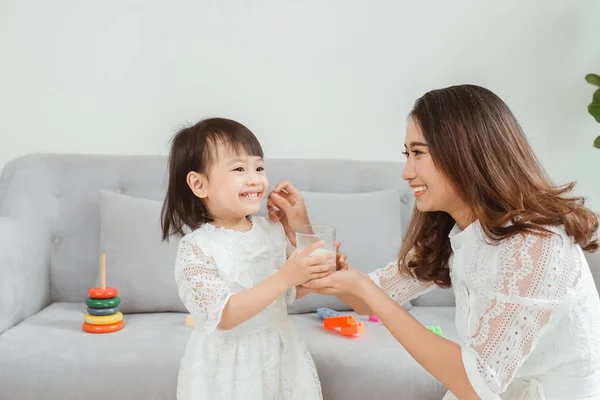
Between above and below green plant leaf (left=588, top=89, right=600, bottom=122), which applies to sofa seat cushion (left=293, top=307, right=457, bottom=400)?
below

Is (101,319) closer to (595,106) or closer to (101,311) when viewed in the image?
(101,311)

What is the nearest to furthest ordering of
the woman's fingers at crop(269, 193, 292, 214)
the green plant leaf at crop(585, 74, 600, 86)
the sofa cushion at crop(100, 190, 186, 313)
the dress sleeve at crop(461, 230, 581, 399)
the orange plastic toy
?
the dress sleeve at crop(461, 230, 581, 399), the woman's fingers at crop(269, 193, 292, 214), the orange plastic toy, the sofa cushion at crop(100, 190, 186, 313), the green plant leaf at crop(585, 74, 600, 86)

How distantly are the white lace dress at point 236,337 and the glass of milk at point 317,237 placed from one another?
0.71 ft

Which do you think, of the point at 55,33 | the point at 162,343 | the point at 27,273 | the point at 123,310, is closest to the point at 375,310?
the point at 162,343

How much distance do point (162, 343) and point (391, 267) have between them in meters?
0.74

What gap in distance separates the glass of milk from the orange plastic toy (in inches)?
25.9

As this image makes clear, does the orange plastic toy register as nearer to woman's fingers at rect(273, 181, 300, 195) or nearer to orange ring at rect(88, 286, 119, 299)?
woman's fingers at rect(273, 181, 300, 195)

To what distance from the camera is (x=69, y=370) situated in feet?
6.39

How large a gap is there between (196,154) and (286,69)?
131cm

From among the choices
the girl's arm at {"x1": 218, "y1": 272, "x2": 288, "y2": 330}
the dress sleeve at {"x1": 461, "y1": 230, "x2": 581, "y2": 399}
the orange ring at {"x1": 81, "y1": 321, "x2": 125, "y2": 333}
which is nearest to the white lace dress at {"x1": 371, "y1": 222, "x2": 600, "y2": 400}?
the dress sleeve at {"x1": 461, "y1": 230, "x2": 581, "y2": 399}

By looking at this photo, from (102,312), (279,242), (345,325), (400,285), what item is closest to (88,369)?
(102,312)

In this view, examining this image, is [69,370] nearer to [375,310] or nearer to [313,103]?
[375,310]

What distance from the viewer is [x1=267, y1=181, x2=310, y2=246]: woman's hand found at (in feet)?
6.01

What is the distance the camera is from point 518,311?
4.58 feet
